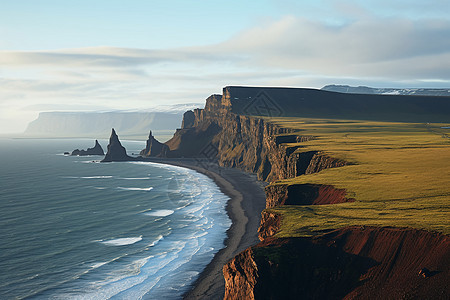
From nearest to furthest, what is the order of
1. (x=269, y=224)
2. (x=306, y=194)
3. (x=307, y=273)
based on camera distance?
(x=307, y=273) → (x=269, y=224) → (x=306, y=194)

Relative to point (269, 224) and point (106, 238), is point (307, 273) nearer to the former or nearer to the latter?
point (269, 224)

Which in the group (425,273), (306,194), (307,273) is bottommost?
(307,273)

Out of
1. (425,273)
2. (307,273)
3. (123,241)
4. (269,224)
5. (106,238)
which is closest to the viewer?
(425,273)

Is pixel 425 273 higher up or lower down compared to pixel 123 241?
higher up

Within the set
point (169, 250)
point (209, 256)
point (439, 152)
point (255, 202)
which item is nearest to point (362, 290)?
point (209, 256)

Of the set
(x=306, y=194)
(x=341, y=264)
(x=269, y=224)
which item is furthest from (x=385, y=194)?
(x=341, y=264)

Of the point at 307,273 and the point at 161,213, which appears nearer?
the point at 307,273
